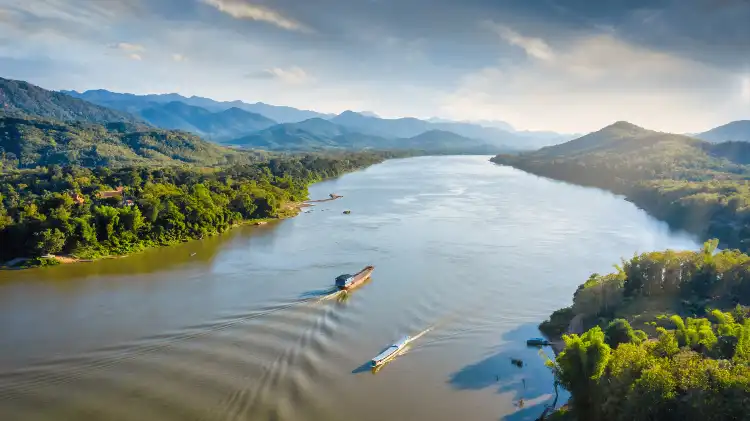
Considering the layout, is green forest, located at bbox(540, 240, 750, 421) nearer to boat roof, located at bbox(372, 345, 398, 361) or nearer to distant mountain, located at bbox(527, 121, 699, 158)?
boat roof, located at bbox(372, 345, 398, 361)

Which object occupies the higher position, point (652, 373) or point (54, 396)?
point (652, 373)

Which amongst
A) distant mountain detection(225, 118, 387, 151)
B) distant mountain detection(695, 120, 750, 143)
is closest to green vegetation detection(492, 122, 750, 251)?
distant mountain detection(695, 120, 750, 143)

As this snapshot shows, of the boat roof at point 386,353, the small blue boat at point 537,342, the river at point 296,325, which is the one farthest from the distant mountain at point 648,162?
the boat roof at point 386,353

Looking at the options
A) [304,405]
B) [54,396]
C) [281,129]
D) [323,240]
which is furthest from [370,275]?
[281,129]

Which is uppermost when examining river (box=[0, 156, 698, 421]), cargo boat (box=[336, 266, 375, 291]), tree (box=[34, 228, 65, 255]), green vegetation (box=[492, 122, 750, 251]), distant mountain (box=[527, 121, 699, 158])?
distant mountain (box=[527, 121, 699, 158])

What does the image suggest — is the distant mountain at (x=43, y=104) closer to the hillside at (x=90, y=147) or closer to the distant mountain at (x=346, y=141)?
the distant mountain at (x=346, y=141)

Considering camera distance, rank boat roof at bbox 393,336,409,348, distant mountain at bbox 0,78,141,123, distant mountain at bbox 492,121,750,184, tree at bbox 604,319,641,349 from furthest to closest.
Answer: distant mountain at bbox 0,78,141,123 < distant mountain at bbox 492,121,750,184 < boat roof at bbox 393,336,409,348 < tree at bbox 604,319,641,349

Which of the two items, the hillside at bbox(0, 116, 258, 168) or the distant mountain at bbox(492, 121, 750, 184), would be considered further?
the hillside at bbox(0, 116, 258, 168)

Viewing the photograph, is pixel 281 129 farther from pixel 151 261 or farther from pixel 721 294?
pixel 721 294
